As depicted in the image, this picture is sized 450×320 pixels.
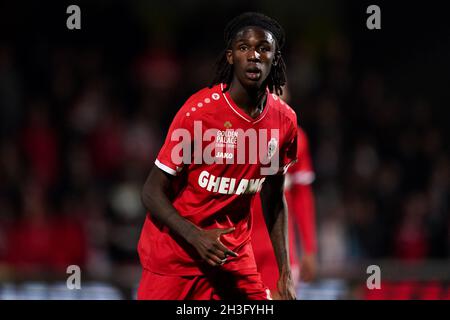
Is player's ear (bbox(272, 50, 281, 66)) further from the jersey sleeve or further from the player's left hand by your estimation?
the player's left hand

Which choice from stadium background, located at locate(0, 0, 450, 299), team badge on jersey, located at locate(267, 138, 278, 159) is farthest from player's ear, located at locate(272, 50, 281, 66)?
stadium background, located at locate(0, 0, 450, 299)

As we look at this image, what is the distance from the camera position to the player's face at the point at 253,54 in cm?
446

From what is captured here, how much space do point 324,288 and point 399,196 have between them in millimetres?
2473

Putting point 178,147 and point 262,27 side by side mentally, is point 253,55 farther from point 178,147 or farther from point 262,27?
point 178,147

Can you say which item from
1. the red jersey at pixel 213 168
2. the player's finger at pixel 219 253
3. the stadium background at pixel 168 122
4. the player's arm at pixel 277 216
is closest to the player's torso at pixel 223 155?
the red jersey at pixel 213 168

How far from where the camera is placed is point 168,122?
1049 centimetres

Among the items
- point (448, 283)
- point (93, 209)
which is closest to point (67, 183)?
point (93, 209)

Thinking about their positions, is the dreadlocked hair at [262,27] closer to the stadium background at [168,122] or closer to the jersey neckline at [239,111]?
the jersey neckline at [239,111]

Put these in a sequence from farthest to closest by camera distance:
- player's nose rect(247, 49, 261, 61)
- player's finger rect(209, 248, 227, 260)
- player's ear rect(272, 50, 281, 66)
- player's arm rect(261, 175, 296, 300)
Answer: player's arm rect(261, 175, 296, 300) → player's ear rect(272, 50, 281, 66) → player's nose rect(247, 49, 261, 61) → player's finger rect(209, 248, 227, 260)

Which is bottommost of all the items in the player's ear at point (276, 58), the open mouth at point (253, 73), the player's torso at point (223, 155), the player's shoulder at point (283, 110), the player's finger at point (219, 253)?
the player's finger at point (219, 253)

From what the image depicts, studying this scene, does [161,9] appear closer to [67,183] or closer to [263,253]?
[67,183]

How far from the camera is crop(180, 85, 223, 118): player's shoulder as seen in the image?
4.52 meters

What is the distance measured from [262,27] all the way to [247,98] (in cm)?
36

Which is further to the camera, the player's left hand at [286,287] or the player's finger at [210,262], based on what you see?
the player's left hand at [286,287]
